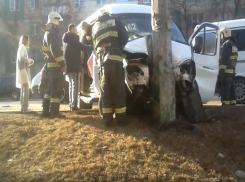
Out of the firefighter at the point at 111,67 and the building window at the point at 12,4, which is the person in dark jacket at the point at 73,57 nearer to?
the firefighter at the point at 111,67

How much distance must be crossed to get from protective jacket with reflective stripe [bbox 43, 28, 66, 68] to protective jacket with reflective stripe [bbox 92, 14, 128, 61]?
3.43ft

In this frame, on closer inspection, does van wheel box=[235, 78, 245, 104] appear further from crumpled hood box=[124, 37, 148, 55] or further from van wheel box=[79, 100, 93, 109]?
crumpled hood box=[124, 37, 148, 55]

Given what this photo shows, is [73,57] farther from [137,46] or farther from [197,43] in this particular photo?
[197,43]

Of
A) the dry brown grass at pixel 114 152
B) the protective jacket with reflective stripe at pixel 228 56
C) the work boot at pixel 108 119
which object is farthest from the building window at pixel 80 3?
the work boot at pixel 108 119

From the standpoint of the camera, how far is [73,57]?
8.64 metres

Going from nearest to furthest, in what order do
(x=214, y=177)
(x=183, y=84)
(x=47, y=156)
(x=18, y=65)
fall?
1. (x=214, y=177)
2. (x=47, y=156)
3. (x=183, y=84)
4. (x=18, y=65)

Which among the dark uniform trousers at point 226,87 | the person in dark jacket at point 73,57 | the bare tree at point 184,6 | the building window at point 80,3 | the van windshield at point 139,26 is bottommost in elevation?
the dark uniform trousers at point 226,87

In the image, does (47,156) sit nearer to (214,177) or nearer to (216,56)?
(214,177)

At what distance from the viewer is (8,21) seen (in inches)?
1612

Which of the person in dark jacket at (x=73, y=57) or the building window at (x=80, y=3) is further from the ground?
the building window at (x=80, y=3)

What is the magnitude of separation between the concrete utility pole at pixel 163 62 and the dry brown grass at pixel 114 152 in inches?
17.4

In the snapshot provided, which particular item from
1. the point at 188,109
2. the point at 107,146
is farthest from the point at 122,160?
the point at 188,109

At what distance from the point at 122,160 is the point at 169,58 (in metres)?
2.06

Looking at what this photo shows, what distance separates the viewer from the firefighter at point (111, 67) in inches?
252
